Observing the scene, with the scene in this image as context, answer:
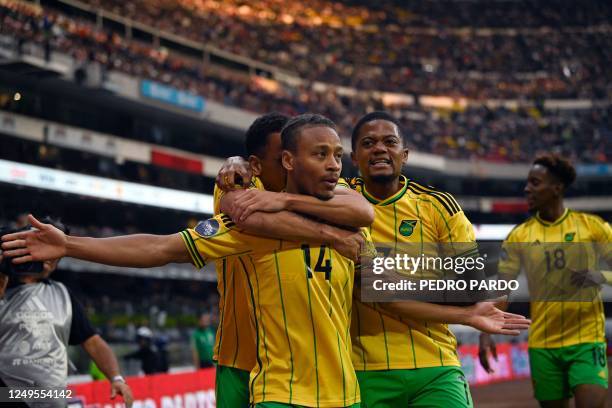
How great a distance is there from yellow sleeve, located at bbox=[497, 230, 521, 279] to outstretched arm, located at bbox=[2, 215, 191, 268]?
427 cm

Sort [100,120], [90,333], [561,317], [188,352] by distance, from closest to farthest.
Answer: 1. [90,333]
2. [561,317]
3. [188,352]
4. [100,120]

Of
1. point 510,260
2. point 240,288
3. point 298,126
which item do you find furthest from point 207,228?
point 510,260

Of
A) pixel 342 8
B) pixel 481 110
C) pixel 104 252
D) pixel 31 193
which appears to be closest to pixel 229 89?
pixel 31 193

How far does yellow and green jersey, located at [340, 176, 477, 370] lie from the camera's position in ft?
15.7

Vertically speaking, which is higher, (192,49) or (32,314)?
(192,49)

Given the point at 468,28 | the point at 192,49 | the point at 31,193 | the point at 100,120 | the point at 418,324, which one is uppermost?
the point at 468,28

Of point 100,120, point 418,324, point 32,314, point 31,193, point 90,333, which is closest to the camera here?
point 418,324

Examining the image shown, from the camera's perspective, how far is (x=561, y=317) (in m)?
7.47

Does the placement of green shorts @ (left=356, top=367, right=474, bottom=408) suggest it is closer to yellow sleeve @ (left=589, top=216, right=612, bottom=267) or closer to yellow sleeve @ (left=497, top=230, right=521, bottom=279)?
yellow sleeve @ (left=497, top=230, right=521, bottom=279)

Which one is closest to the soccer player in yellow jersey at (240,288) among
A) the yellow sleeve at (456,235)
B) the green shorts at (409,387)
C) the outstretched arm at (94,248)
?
the outstretched arm at (94,248)

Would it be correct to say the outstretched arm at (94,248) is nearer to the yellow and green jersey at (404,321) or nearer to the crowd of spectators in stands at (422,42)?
the yellow and green jersey at (404,321)

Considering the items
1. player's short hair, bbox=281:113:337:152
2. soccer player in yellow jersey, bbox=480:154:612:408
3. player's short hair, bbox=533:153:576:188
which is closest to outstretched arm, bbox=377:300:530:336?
player's short hair, bbox=281:113:337:152

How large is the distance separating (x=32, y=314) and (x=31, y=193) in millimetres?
24995

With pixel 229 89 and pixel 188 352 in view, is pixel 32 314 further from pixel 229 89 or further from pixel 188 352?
pixel 229 89
